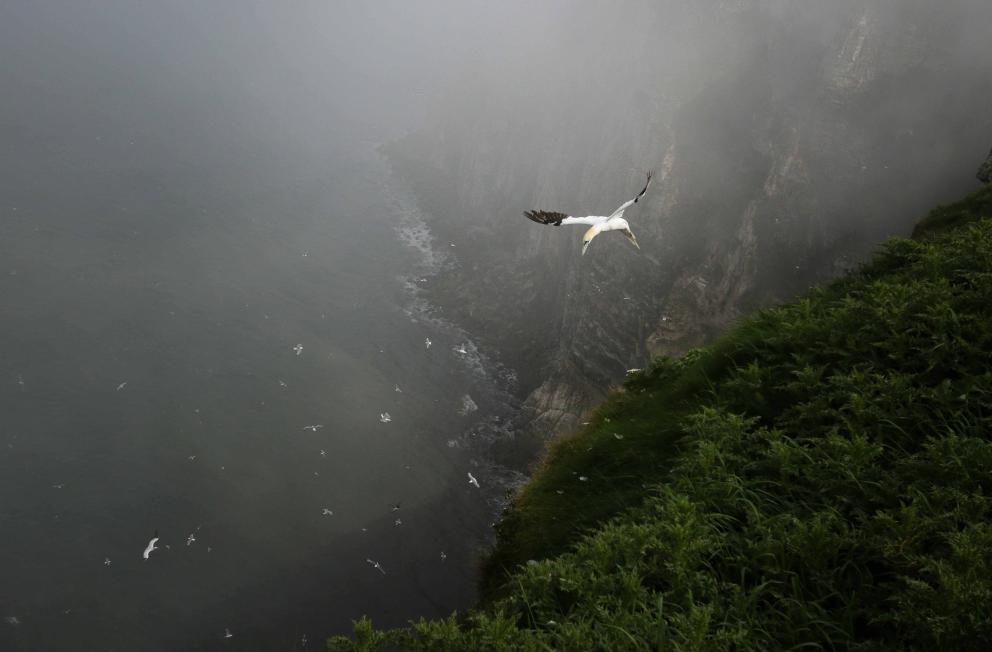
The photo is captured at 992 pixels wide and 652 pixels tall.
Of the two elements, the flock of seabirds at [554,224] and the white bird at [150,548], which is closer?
the flock of seabirds at [554,224]

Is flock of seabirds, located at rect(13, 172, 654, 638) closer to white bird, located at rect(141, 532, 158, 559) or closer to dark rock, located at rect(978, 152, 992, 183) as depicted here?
white bird, located at rect(141, 532, 158, 559)

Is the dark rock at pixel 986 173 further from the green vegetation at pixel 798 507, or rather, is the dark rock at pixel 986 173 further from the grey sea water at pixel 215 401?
the grey sea water at pixel 215 401

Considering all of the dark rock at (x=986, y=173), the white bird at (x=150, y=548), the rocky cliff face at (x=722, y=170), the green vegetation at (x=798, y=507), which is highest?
the rocky cliff face at (x=722, y=170)

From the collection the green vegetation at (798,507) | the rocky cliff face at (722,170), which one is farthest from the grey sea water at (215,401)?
the green vegetation at (798,507)

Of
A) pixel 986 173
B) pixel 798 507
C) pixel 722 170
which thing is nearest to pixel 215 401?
pixel 722 170

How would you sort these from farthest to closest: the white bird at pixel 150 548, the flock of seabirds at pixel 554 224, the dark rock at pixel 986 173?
the white bird at pixel 150 548 < the dark rock at pixel 986 173 < the flock of seabirds at pixel 554 224

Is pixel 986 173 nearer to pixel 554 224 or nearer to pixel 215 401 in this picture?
pixel 554 224

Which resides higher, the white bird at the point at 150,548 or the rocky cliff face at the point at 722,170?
the rocky cliff face at the point at 722,170
